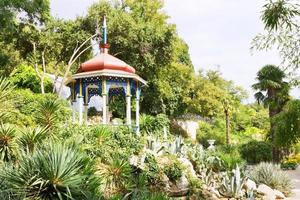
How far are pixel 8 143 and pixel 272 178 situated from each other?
34.7 ft

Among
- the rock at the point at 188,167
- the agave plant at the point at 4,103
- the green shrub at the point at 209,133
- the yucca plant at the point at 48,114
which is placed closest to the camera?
the agave plant at the point at 4,103

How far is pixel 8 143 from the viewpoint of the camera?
36.4 feet

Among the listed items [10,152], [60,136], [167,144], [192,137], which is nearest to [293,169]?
[192,137]

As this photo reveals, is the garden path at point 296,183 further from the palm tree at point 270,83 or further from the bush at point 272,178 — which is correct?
the palm tree at point 270,83

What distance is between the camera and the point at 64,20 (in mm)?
26844

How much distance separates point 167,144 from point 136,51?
1225cm

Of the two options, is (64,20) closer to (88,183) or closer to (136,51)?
(136,51)

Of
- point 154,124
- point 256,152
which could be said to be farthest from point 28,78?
point 256,152

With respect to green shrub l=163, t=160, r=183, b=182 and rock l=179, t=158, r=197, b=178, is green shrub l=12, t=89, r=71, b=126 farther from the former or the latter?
rock l=179, t=158, r=197, b=178

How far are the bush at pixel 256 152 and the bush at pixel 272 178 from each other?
401 inches

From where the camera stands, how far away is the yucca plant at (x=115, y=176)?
1176 cm

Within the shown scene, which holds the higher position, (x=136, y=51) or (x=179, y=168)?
(x=136, y=51)

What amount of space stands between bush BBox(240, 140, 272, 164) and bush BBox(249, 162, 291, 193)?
10.2 metres

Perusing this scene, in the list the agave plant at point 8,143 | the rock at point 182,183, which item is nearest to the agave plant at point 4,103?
the agave plant at point 8,143
